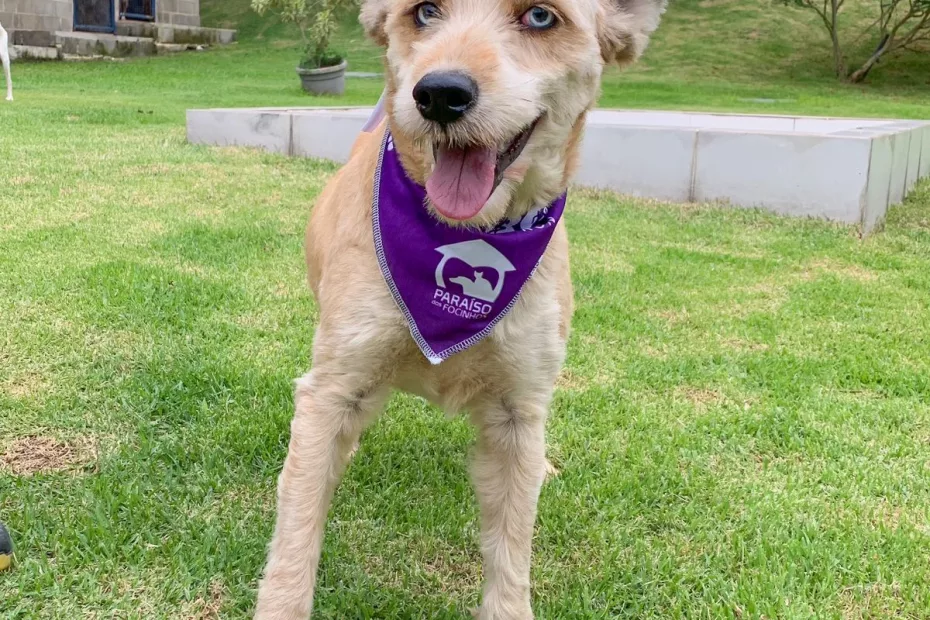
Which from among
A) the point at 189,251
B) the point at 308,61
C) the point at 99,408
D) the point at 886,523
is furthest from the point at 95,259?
the point at 308,61

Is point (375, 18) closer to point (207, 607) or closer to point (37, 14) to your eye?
point (207, 607)

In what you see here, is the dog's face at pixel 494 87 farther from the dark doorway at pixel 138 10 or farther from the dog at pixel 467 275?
the dark doorway at pixel 138 10

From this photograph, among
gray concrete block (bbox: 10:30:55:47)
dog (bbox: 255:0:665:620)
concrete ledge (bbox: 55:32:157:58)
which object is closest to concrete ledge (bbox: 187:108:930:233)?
dog (bbox: 255:0:665:620)

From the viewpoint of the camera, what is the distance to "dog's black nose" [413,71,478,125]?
206cm

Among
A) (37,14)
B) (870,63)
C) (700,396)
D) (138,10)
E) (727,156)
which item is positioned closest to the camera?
(700,396)

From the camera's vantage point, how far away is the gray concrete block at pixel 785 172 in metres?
7.32

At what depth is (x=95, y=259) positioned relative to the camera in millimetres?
5293

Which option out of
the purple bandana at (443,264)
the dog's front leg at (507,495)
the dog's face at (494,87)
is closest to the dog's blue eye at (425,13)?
the dog's face at (494,87)

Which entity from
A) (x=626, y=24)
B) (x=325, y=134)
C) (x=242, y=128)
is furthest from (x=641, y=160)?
(x=626, y=24)

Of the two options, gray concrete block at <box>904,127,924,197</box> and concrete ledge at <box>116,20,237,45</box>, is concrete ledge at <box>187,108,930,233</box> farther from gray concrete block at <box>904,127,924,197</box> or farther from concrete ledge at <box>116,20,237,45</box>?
concrete ledge at <box>116,20,237,45</box>

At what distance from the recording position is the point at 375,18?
270 cm

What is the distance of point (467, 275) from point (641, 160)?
6.43 meters

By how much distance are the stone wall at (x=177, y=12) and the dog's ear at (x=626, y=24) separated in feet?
96.1

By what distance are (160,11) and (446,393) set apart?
29.7 metres
